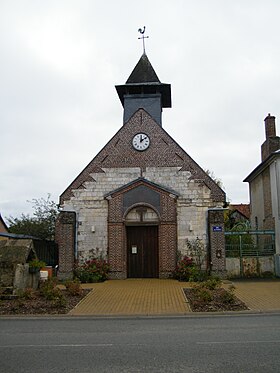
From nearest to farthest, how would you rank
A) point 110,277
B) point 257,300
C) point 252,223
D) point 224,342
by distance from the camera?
point 224,342
point 257,300
point 110,277
point 252,223

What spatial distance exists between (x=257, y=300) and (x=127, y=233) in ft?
28.0

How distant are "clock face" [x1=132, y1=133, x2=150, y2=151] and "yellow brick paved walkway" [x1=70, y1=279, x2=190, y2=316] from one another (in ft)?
23.1

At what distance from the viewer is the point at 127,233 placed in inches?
823

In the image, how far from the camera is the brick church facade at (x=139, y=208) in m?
20.3

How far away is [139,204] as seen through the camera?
68.0 feet

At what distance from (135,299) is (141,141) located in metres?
10.2

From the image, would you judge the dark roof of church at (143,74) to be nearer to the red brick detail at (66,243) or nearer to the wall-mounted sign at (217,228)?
the red brick detail at (66,243)

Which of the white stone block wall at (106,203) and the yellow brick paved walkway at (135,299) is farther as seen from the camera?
the white stone block wall at (106,203)

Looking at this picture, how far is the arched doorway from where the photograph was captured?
→ 20484 millimetres

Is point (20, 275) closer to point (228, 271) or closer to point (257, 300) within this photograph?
point (257, 300)

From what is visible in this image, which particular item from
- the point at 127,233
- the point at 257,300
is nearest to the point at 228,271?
the point at 127,233

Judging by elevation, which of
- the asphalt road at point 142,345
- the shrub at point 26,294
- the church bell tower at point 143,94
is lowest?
the asphalt road at point 142,345

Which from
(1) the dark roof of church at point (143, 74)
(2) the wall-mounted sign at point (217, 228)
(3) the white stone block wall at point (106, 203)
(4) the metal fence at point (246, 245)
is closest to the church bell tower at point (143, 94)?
(1) the dark roof of church at point (143, 74)

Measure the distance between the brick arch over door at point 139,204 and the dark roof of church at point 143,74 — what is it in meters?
8.79
